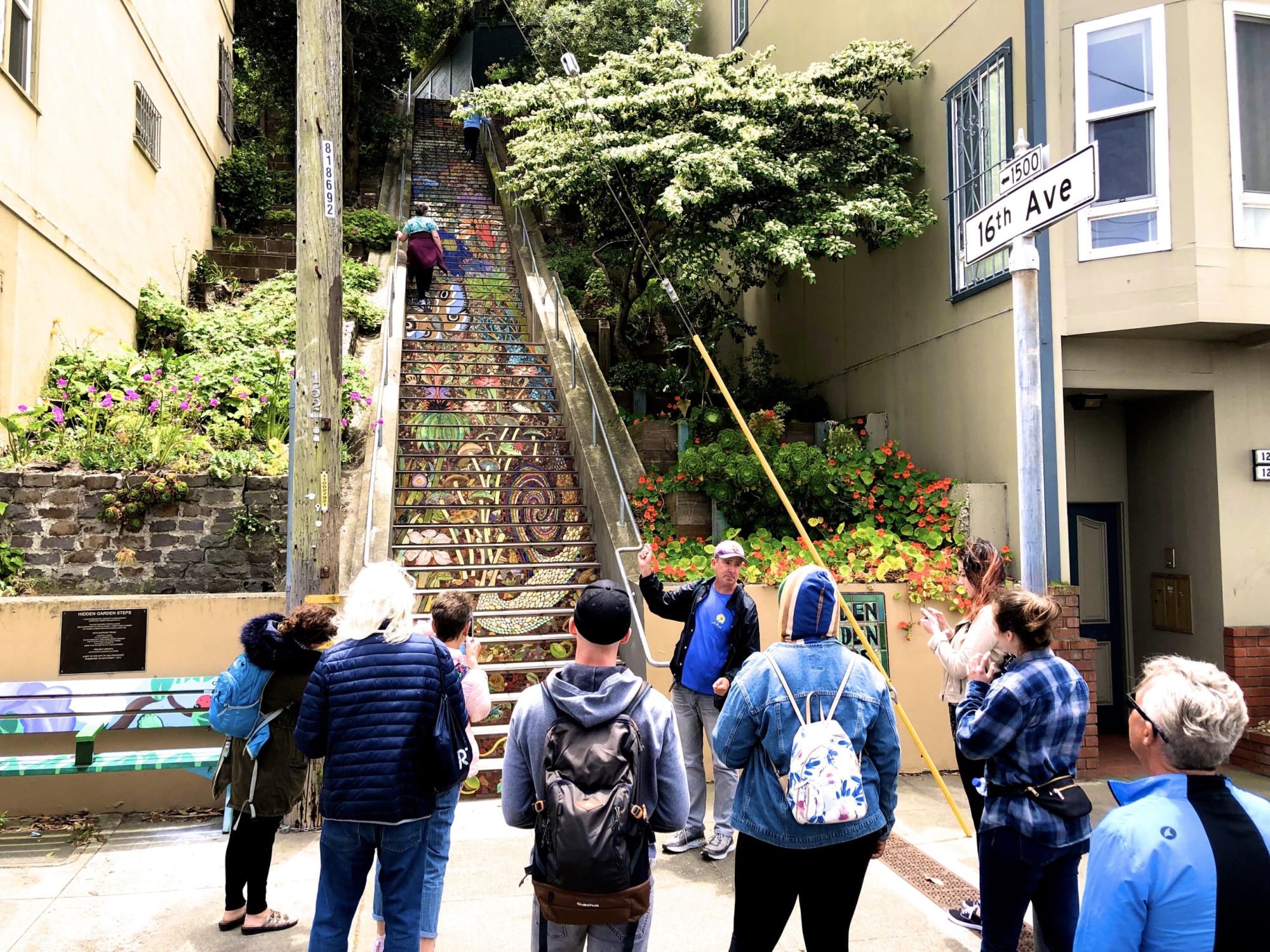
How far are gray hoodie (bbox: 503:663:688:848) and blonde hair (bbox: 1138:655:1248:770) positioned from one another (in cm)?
136

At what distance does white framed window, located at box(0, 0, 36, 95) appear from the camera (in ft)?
24.0

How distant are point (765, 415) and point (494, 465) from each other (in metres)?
2.96

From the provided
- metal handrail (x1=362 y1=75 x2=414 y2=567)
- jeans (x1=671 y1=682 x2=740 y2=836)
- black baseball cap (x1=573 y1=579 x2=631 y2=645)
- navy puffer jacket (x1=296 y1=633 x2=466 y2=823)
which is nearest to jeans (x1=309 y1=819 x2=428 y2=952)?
navy puffer jacket (x1=296 y1=633 x2=466 y2=823)

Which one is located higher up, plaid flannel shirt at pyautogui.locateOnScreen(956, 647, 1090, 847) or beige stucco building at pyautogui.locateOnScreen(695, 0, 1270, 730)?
beige stucco building at pyautogui.locateOnScreen(695, 0, 1270, 730)

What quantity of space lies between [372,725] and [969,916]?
313 cm

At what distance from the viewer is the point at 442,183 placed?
64.3 feet

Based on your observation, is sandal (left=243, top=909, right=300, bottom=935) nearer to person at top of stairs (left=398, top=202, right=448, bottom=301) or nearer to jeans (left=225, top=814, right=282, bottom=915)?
jeans (left=225, top=814, right=282, bottom=915)

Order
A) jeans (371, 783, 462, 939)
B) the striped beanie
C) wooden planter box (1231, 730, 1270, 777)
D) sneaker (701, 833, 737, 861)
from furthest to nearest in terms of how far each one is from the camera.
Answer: wooden planter box (1231, 730, 1270, 777) → sneaker (701, 833, 737, 861) → jeans (371, 783, 462, 939) → the striped beanie

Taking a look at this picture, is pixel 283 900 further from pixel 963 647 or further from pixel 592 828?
pixel 963 647

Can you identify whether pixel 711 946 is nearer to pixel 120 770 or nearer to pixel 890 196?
pixel 120 770

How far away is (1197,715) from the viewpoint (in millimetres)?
1994

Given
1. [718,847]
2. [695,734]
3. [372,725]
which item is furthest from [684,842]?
[372,725]

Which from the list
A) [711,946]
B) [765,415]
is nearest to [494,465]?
[765,415]

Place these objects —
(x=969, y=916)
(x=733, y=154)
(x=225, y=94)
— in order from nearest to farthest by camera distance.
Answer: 1. (x=969, y=916)
2. (x=733, y=154)
3. (x=225, y=94)
